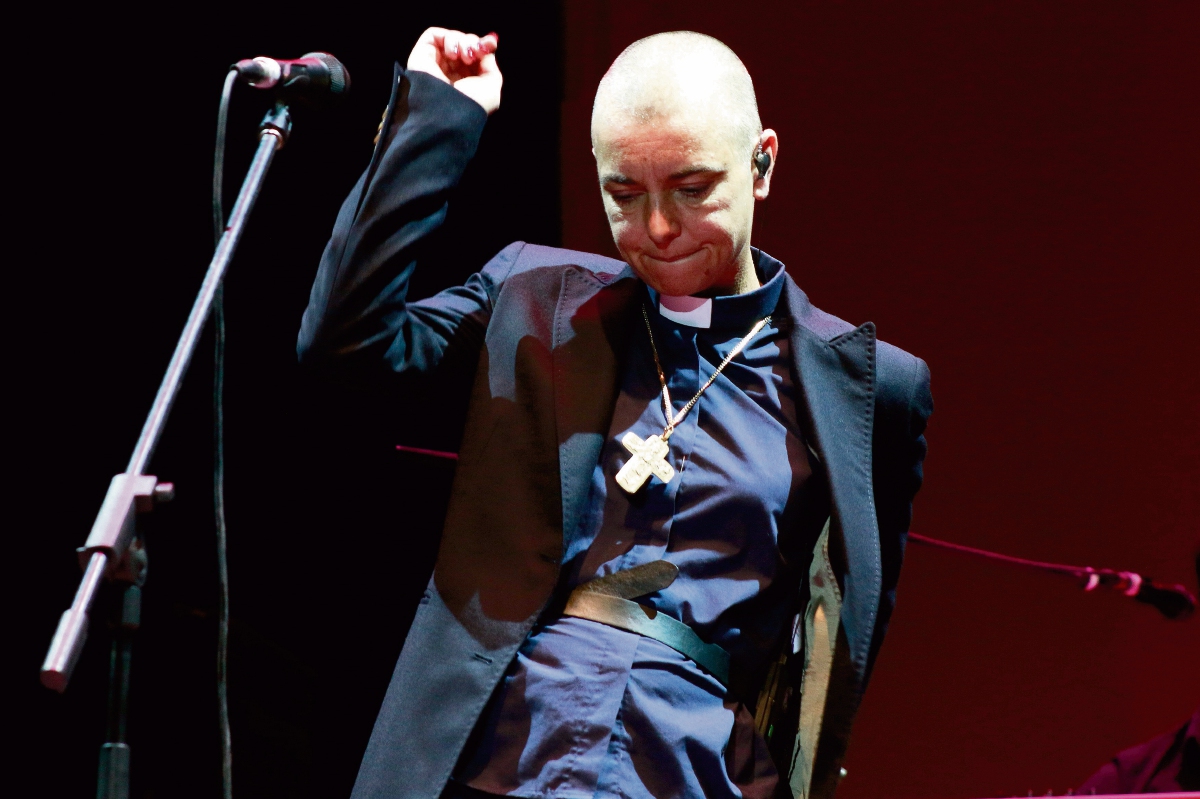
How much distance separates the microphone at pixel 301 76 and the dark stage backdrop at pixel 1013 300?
1.75 metres

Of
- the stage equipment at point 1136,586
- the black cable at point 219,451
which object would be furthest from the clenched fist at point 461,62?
the stage equipment at point 1136,586

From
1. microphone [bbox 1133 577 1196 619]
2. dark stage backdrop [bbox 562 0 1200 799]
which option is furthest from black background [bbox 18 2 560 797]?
microphone [bbox 1133 577 1196 619]

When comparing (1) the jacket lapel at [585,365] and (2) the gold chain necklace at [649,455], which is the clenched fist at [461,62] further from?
(2) the gold chain necklace at [649,455]

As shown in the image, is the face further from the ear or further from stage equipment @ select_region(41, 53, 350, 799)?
stage equipment @ select_region(41, 53, 350, 799)

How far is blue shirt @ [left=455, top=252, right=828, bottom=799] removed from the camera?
1.36 m

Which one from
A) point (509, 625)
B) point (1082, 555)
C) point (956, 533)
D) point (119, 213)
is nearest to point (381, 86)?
point (119, 213)

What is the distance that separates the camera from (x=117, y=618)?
1216 millimetres

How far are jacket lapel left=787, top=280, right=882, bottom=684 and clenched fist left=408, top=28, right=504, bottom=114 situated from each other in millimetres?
543

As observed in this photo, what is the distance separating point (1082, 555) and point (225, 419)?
2382 mm

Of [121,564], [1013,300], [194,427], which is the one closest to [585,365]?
[121,564]

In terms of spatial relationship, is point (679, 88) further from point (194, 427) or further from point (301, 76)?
point (194, 427)

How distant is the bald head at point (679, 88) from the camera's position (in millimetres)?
1538

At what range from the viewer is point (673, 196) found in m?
1.54

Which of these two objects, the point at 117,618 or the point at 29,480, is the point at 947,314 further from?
the point at 117,618
